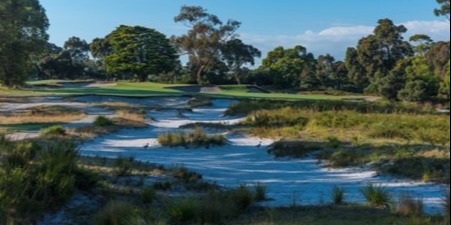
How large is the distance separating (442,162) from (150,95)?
37.4m

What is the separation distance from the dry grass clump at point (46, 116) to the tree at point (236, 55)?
50698mm

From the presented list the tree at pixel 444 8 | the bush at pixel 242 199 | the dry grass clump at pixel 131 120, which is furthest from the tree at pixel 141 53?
the tree at pixel 444 8

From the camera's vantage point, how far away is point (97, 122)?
23453 mm

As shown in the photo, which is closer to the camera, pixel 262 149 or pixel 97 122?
pixel 262 149

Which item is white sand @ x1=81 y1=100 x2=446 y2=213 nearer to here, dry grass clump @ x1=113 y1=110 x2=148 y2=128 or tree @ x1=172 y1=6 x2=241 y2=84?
dry grass clump @ x1=113 y1=110 x2=148 y2=128

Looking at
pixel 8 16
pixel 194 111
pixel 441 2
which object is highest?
pixel 8 16

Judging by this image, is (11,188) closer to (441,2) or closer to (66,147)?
(66,147)

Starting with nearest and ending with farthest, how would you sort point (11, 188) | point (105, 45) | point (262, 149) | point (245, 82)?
point (11, 188)
point (262, 149)
point (245, 82)
point (105, 45)

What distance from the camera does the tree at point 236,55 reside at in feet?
278

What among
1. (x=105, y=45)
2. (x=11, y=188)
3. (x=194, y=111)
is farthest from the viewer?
(x=105, y=45)

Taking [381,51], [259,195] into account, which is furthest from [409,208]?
[381,51]

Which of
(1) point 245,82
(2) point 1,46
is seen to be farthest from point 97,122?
(1) point 245,82

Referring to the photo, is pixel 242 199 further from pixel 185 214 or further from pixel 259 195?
pixel 185 214

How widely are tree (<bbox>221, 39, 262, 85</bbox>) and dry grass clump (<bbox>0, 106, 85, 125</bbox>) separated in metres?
50.7
